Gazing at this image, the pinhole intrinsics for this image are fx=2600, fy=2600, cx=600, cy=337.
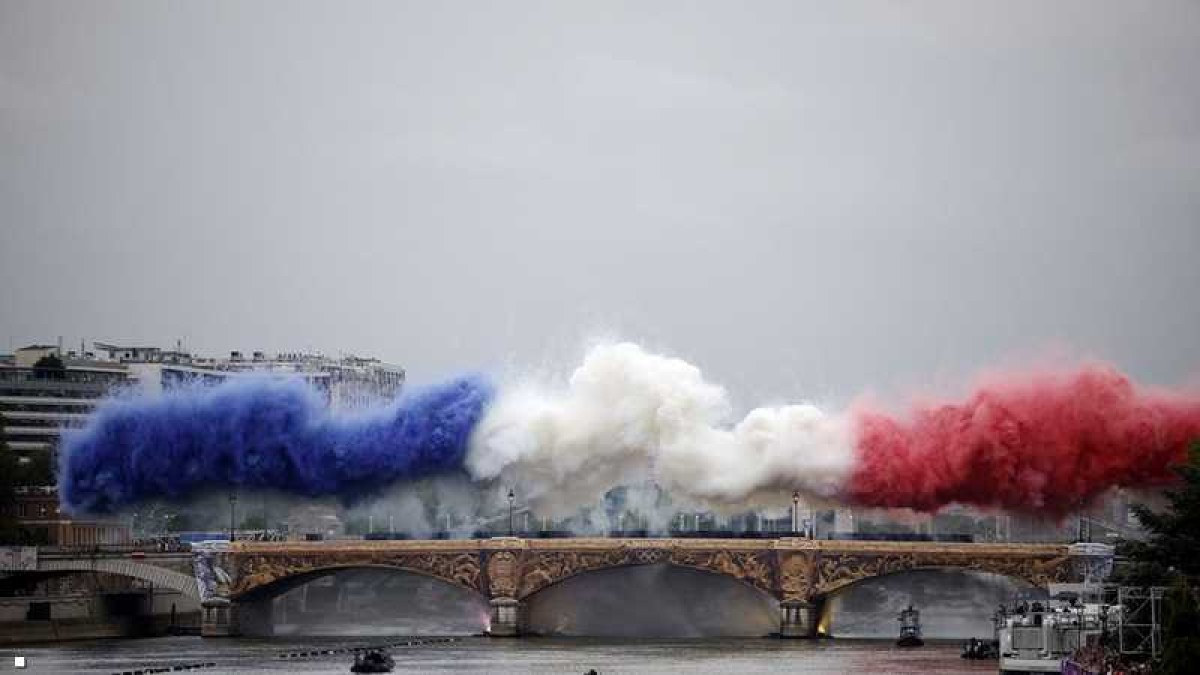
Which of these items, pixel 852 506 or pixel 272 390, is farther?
pixel 272 390

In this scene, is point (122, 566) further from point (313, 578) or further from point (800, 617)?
point (800, 617)

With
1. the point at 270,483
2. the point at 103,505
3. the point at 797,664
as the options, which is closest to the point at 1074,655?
the point at 797,664

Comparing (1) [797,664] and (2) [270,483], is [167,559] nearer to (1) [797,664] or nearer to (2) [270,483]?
(2) [270,483]

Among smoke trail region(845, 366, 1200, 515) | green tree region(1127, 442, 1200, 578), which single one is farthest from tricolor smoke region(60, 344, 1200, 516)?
green tree region(1127, 442, 1200, 578)

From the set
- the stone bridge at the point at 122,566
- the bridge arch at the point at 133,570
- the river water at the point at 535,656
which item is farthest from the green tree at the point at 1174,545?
the stone bridge at the point at 122,566

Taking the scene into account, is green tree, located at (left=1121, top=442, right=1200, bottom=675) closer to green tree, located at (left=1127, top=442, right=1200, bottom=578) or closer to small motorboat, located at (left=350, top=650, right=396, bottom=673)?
green tree, located at (left=1127, top=442, right=1200, bottom=578)

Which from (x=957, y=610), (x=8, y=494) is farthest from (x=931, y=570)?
(x=8, y=494)

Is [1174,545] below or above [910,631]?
above
